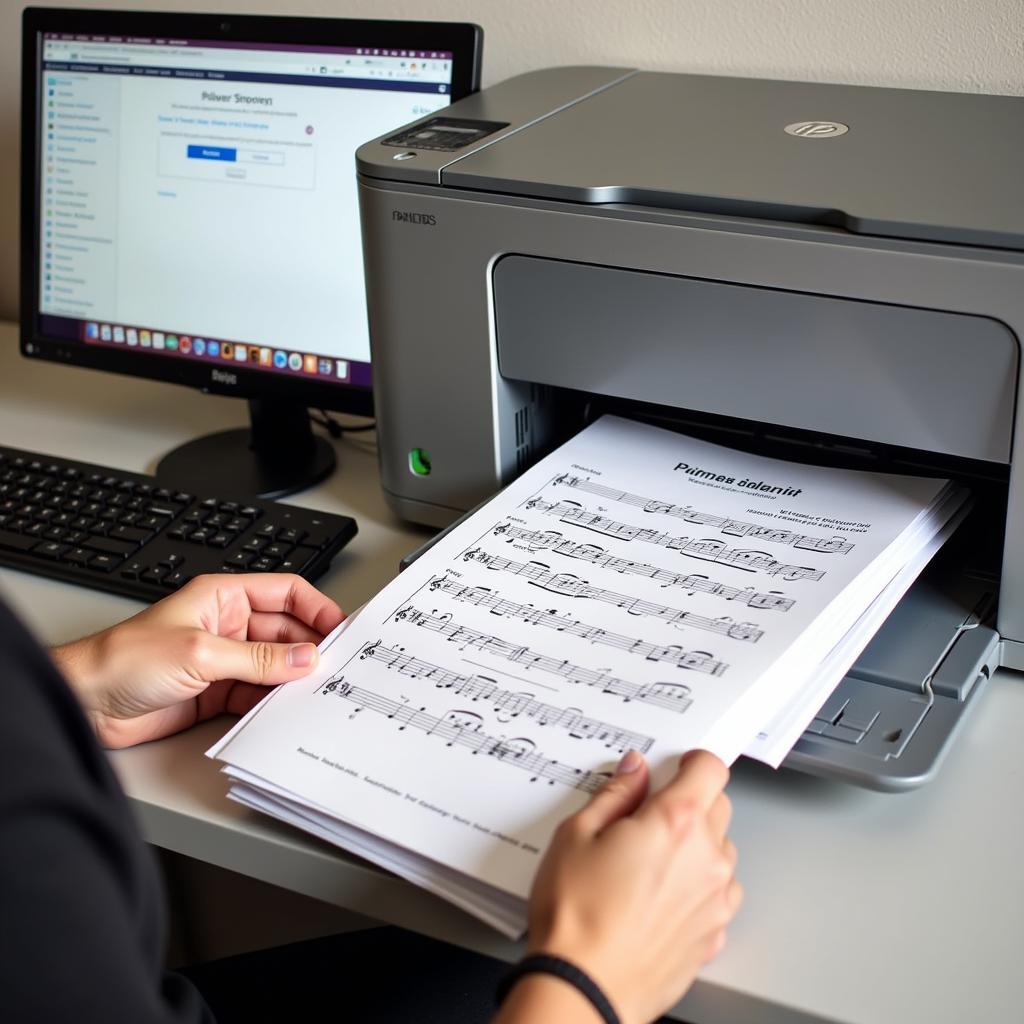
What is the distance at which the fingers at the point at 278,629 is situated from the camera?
30.7 inches

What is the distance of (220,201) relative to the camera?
1.07 metres

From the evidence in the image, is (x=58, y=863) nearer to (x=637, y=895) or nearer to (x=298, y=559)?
(x=637, y=895)

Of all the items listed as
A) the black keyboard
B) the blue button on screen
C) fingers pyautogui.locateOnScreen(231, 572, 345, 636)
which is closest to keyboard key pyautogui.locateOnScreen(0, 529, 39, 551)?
the black keyboard

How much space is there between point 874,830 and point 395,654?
28 cm

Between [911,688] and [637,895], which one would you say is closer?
[637,895]

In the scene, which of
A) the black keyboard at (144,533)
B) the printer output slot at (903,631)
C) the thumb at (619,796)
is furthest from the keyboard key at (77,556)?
the thumb at (619,796)

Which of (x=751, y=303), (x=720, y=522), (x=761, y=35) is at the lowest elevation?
(x=720, y=522)

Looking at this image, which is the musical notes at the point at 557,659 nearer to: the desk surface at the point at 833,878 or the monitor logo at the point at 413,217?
the desk surface at the point at 833,878

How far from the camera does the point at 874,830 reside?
650mm

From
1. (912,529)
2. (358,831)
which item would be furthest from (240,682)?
(912,529)

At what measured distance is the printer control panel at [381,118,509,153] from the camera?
0.87 metres

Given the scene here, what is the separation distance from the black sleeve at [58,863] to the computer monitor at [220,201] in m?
0.61

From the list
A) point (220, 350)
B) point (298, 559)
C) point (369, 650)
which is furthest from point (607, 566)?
point (220, 350)

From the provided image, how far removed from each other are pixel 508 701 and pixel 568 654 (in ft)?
0.17
